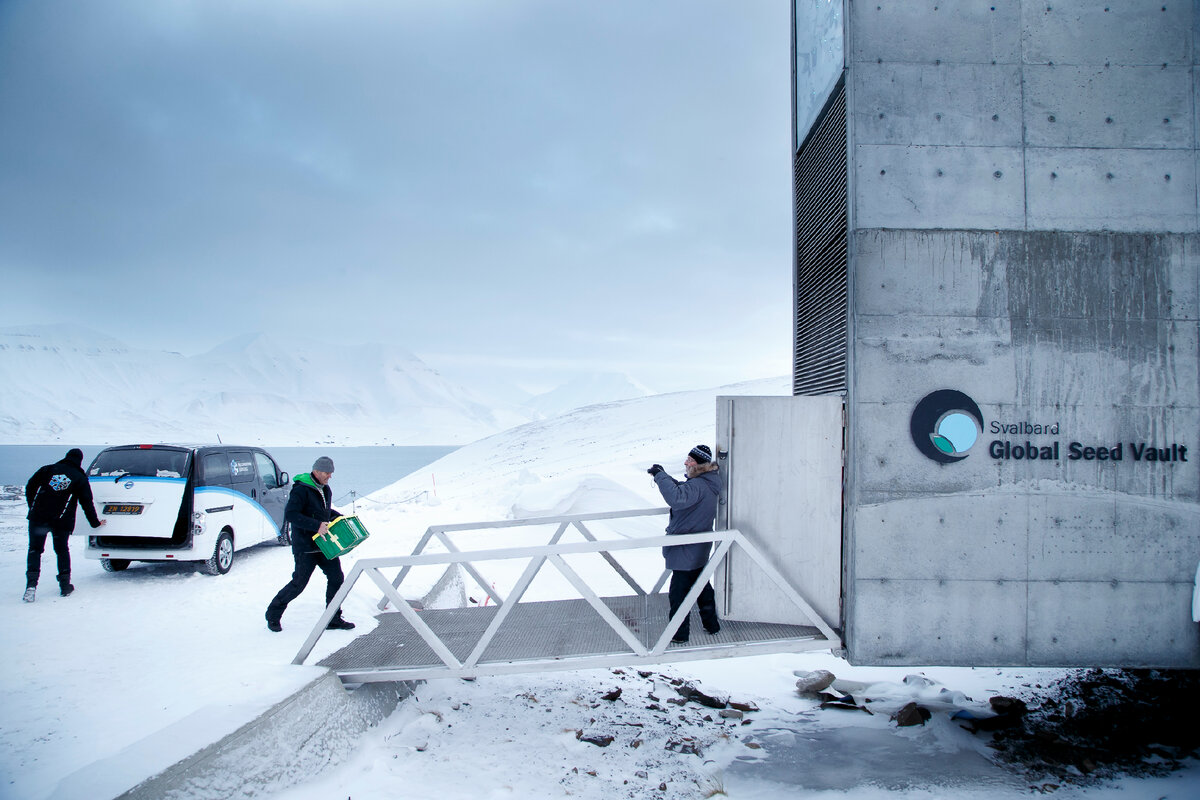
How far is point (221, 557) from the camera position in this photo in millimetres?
9039

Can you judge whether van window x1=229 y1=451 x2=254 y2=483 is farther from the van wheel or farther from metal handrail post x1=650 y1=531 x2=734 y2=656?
metal handrail post x1=650 y1=531 x2=734 y2=656

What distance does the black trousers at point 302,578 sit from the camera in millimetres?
5727

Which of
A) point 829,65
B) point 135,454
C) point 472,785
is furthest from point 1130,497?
point 135,454

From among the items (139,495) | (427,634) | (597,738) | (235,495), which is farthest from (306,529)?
(235,495)

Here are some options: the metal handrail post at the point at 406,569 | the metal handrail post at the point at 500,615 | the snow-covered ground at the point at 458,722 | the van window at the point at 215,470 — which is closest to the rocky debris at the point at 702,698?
the snow-covered ground at the point at 458,722

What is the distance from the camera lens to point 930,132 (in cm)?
484

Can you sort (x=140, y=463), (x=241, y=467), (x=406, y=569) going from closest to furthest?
(x=406, y=569) → (x=140, y=463) → (x=241, y=467)

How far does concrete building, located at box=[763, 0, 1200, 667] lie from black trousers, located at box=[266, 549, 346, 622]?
431 cm

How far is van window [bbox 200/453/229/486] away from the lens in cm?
884

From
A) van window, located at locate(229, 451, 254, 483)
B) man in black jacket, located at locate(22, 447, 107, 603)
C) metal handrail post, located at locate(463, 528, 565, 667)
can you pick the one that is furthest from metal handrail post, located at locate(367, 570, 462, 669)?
van window, located at locate(229, 451, 254, 483)

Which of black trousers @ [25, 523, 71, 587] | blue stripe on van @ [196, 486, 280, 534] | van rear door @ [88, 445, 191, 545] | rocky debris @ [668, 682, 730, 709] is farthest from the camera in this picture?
blue stripe on van @ [196, 486, 280, 534]

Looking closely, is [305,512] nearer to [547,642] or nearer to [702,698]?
[547,642]

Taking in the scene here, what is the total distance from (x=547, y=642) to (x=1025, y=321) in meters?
4.33

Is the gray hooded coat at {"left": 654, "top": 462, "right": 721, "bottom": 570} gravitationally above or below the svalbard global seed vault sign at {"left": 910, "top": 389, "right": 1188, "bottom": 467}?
below
